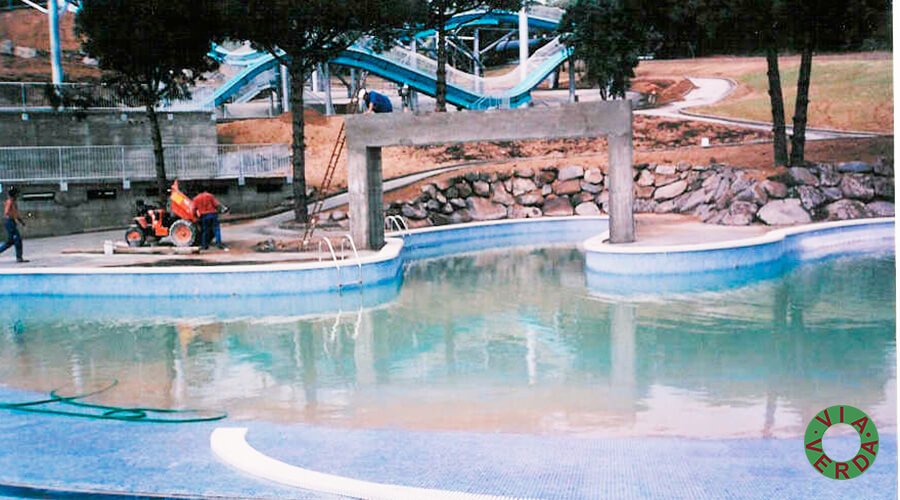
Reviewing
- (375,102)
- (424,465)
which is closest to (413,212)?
(375,102)

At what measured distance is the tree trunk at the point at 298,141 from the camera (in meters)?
26.6

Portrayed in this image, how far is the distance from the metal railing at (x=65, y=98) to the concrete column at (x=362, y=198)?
1120 cm

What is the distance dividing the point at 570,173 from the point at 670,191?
3540mm

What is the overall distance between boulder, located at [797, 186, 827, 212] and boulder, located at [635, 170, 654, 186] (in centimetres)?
554

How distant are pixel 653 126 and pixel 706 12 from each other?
11.6 m

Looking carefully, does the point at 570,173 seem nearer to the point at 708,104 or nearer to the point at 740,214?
the point at 740,214

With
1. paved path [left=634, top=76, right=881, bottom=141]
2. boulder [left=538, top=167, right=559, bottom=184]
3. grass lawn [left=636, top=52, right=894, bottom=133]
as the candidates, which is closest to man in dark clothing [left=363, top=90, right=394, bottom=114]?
boulder [left=538, top=167, right=559, bottom=184]

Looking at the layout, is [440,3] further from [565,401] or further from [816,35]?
[565,401]

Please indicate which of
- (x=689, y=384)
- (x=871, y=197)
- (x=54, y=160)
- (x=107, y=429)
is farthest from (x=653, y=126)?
(x=107, y=429)

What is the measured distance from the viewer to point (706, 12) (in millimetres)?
30625

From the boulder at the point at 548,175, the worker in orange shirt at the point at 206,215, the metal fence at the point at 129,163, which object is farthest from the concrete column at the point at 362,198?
the boulder at the point at 548,175

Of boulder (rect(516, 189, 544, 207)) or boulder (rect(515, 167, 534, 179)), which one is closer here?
boulder (rect(516, 189, 544, 207))

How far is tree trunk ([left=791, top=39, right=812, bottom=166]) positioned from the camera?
96.6 feet

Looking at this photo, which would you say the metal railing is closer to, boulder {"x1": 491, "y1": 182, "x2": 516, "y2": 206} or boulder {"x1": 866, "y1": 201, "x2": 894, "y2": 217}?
boulder {"x1": 491, "y1": 182, "x2": 516, "y2": 206}
